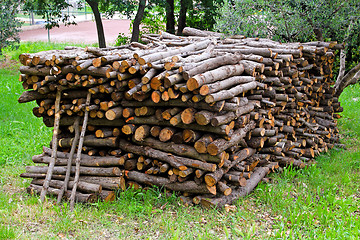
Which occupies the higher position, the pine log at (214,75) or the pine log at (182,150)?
the pine log at (214,75)

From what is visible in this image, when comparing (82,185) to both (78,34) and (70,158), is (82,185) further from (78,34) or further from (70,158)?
(78,34)

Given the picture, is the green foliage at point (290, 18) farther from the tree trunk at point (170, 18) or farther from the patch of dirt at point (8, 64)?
the patch of dirt at point (8, 64)

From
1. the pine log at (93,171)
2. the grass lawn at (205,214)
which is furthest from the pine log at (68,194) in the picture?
the pine log at (93,171)

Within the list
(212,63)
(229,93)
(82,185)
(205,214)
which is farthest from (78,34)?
(205,214)

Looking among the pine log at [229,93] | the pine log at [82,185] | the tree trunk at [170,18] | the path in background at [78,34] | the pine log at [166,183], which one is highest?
the tree trunk at [170,18]

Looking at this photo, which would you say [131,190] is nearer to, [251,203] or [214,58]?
[251,203]

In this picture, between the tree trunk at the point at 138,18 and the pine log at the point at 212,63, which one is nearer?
the pine log at the point at 212,63

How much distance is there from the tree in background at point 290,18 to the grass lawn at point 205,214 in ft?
12.1

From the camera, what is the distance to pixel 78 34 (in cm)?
2631

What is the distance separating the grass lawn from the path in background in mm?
16915

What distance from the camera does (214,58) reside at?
19.9ft

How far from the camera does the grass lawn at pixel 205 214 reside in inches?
205

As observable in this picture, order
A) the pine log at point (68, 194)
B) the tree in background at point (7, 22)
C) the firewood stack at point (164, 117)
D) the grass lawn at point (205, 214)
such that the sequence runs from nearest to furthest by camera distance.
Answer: the grass lawn at point (205, 214)
the firewood stack at point (164, 117)
the pine log at point (68, 194)
the tree in background at point (7, 22)

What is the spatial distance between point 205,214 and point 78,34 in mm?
23067
